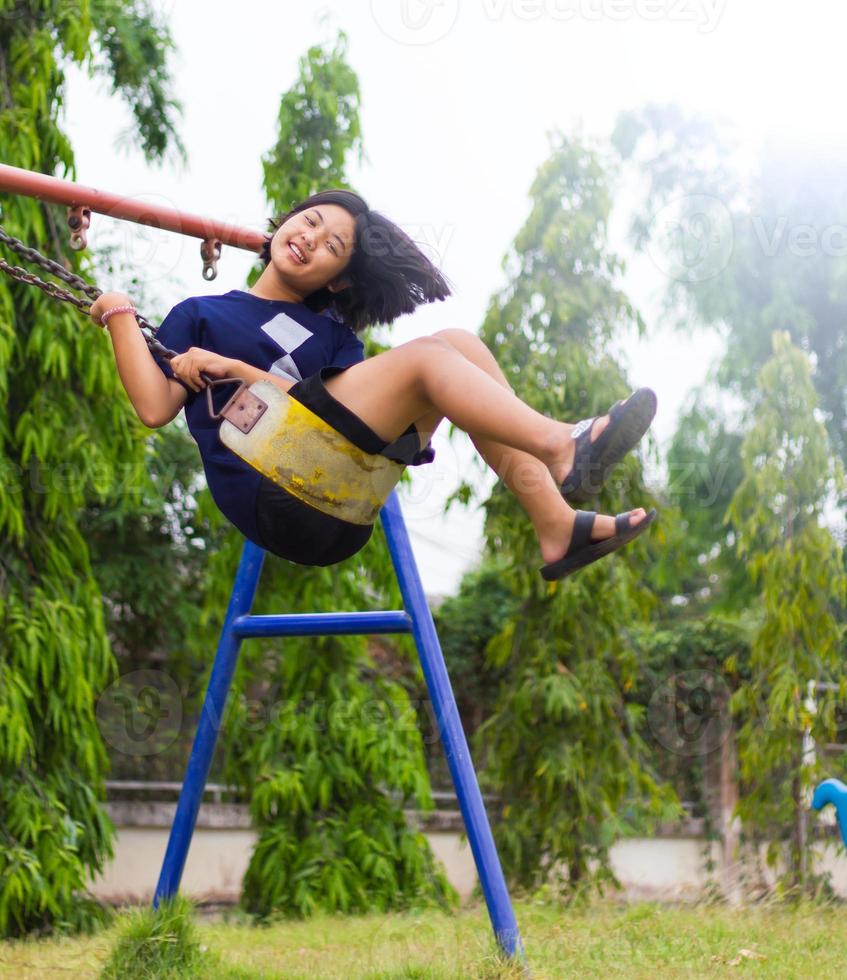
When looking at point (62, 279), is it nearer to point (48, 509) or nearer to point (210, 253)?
point (210, 253)

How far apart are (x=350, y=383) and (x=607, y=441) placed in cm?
47

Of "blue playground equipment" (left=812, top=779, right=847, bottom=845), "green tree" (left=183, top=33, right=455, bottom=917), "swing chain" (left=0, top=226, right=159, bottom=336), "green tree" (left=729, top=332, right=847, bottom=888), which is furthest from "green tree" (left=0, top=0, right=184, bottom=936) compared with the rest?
"green tree" (left=729, top=332, right=847, bottom=888)

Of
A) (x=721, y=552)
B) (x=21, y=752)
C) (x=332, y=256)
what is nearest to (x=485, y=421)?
(x=332, y=256)

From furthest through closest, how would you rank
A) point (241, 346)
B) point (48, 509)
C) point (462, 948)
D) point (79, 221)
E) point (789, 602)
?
point (789, 602)
point (48, 509)
point (462, 948)
point (79, 221)
point (241, 346)

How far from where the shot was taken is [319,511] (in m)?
2.08

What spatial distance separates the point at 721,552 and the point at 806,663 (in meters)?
5.37

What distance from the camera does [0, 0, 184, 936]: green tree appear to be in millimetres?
4188

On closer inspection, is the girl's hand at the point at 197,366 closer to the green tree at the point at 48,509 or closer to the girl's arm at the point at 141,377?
the girl's arm at the point at 141,377

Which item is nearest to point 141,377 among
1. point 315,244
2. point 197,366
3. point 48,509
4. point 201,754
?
point 197,366

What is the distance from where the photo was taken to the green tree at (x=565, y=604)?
5.34 metres

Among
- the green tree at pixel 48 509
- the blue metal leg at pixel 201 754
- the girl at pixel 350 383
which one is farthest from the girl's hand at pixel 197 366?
the green tree at pixel 48 509

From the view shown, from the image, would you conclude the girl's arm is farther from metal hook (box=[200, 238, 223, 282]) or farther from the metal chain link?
metal hook (box=[200, 238, 223, 282])

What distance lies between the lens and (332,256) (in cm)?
228

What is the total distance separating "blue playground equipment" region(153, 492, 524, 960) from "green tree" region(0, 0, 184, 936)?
1.32 m
